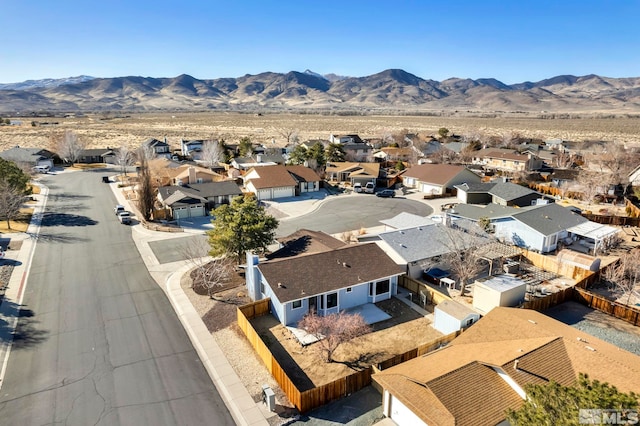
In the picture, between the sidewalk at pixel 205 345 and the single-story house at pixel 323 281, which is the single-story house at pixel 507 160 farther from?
the sidewalk at pixel 205 345

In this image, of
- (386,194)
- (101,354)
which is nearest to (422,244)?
(101,354)

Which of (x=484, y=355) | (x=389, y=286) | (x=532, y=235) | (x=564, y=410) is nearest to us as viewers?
(x=564, y=410)

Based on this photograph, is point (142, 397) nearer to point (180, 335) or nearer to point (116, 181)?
point (180, 335)

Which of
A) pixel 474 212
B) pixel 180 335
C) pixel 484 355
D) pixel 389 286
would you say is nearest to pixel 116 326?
pixel 180 335

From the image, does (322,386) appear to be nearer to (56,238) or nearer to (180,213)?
(180,213)

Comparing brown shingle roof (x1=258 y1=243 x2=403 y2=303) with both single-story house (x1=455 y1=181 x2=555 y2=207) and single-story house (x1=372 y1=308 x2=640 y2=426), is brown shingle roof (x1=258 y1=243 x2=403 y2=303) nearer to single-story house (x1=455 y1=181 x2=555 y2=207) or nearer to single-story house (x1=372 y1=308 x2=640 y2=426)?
single-story house (x1=372 y1=308 x2=640 y2=426)
